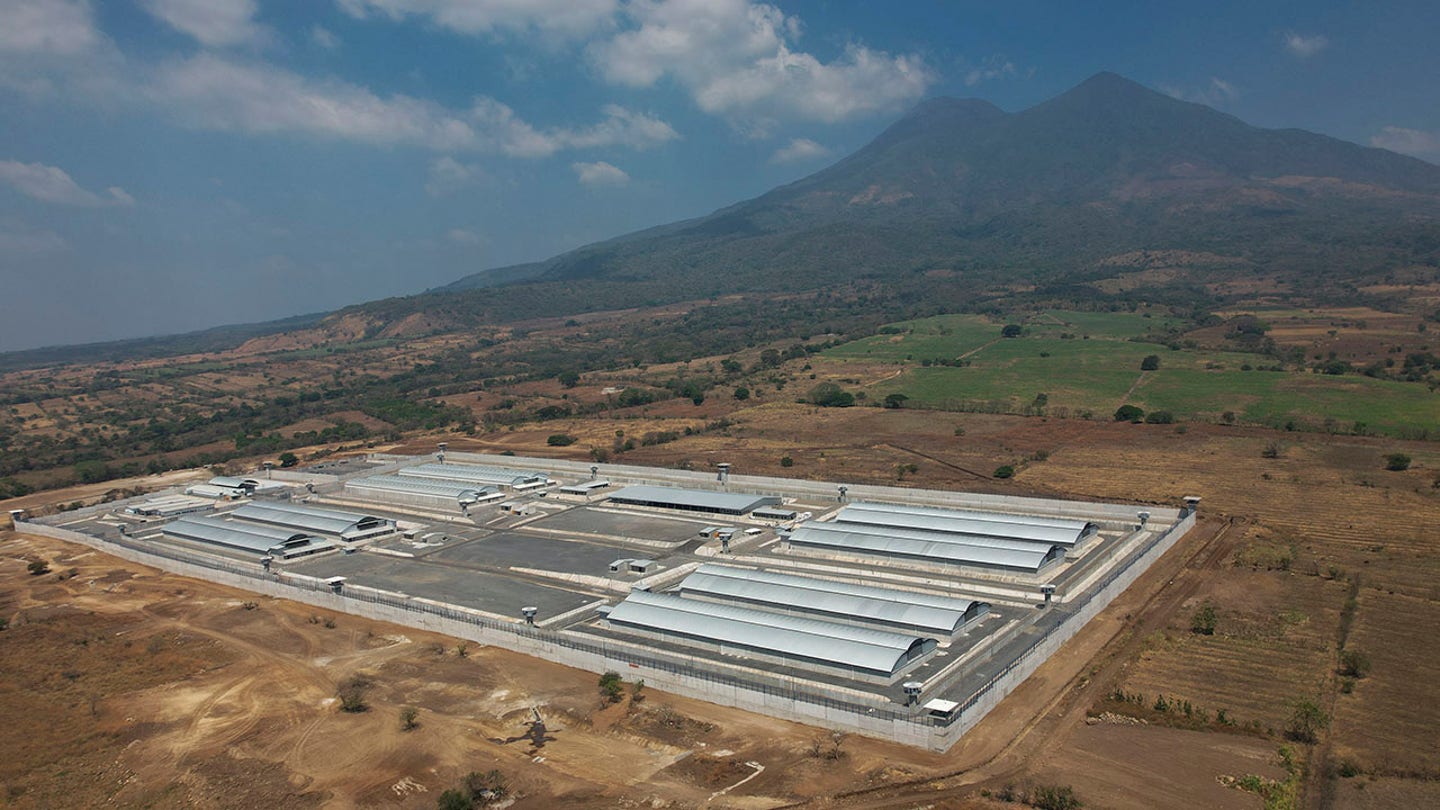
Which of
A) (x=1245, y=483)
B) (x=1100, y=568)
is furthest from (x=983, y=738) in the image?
(x=1245, y=483)

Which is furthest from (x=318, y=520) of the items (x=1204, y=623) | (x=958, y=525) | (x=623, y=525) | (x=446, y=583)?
(x=1204, y=623)

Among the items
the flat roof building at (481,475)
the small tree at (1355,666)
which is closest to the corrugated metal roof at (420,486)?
the flat roof building at (481,475)

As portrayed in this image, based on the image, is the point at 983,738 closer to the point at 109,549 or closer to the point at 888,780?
the point at 888,780

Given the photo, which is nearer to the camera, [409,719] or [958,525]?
[409,719]

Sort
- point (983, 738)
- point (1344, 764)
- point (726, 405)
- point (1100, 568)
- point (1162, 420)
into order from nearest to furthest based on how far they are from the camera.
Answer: point (1344, 764)
point (983, 738)
point (1100, 568)
point (1162, 420)
point (726, 405)

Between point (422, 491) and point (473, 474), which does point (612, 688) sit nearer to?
point (422, 491)

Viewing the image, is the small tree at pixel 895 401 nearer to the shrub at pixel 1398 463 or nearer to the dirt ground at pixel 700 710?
the shrub at pixel 1398 463
